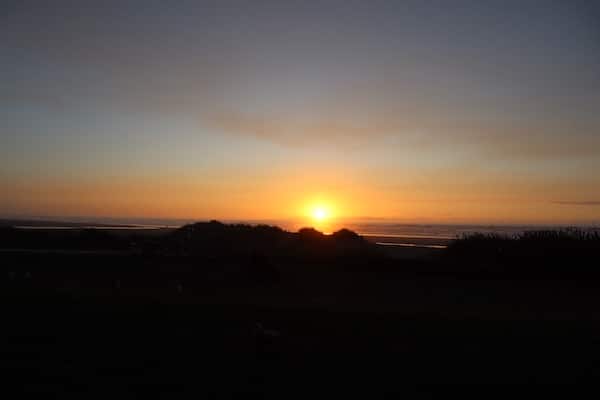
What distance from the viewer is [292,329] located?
37.0 feet

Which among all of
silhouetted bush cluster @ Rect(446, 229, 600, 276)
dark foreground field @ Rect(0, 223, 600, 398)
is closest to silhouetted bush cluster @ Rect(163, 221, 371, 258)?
silhouetted bush cluster @ Rect(446, 229, 600, 276)

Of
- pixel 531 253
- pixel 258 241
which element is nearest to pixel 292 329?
pixel 531 253

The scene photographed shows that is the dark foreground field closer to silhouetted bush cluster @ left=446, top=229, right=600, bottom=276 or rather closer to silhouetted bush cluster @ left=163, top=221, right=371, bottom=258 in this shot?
silhouetted bush cluster @ left=446, top=229, right=600, bottom=276

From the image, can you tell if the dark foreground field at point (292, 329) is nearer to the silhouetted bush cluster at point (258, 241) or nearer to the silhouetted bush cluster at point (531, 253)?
the silhouetted bush cluster at point (531, 253)

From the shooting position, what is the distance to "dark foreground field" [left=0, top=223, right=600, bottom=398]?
8.59 metres

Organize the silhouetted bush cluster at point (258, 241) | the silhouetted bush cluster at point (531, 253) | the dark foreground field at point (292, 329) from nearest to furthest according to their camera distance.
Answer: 1. the dark foreground field at point (292, 329)
2. the silhouetted bush cluster at point (531, 253)
3. the silhouetted bush cluster at point (258, 241)

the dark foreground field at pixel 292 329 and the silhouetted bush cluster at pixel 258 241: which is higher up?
the silhouetted bush cluster at pixel 258 241

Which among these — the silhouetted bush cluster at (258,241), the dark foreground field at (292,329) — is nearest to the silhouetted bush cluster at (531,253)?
the dark foreground field at (292,329)

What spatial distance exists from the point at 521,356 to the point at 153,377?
605cm

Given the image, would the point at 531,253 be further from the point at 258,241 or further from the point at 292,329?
the point at 258,241

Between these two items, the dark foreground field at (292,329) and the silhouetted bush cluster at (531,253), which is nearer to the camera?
the dark foreground field at (292,329)

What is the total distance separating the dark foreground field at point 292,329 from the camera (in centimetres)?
859

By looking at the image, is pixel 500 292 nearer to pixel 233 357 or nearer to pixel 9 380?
pixel 233 357

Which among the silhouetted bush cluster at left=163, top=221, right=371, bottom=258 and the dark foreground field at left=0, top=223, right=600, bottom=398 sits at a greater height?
the silhouetted bush cluster at left=163, top=221, right=371, bottom=258
